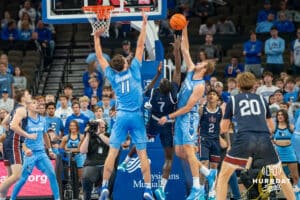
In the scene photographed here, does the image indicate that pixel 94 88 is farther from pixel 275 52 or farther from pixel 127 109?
pixel 127 109

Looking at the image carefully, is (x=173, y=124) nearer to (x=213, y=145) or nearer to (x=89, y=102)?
(x=213, y=145)

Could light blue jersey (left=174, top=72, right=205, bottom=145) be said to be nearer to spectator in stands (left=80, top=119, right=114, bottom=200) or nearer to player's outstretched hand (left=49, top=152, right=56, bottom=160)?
spectator in stands (left=80, top=119, right=114, bottom=200)

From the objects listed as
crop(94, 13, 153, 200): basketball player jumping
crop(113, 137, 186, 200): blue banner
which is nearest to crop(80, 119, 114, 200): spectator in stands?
crop(113, 137, 186, 200): blue banner

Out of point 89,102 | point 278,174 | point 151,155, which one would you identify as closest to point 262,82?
point 89,102

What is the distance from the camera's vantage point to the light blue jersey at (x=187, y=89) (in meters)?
14.6

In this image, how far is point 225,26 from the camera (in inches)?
985

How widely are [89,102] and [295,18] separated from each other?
706 cm

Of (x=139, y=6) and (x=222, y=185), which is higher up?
(x=139, y=6)

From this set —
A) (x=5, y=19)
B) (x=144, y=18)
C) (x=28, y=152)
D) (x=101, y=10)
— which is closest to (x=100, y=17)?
(x=101, y=10)

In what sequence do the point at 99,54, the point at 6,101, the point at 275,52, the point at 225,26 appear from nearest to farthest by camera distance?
1. the point at 99,54
2. the point at 6,101
3. the point at 275,52
4. the point at 225,26

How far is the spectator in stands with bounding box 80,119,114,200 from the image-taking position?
52.1 ft

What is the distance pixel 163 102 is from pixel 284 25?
33.7 ft

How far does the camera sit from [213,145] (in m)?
16.5

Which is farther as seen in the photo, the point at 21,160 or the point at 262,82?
the point at 262,82
